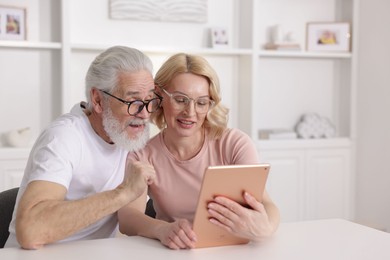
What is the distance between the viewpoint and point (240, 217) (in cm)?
188

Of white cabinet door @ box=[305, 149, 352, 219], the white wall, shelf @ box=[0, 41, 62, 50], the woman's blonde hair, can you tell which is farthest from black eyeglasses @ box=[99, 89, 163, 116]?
the white wall

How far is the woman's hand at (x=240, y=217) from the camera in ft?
6.11

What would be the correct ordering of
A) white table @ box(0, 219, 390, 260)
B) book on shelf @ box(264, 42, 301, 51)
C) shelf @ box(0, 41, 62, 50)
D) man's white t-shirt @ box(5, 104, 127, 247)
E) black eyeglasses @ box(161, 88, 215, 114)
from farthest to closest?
1. book on shelf @ box(264, 42, 301, 51)
2. shelf @ box(0, 41, 62, 50)
3. black eyeglasses @ box(161, 88, 215, 114)
4. man's white t-shirt @ box(5, 104, 127, 247)
5. white table @ box(0, 219, 390, 260)

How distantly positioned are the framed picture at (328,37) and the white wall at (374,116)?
4.5 inches

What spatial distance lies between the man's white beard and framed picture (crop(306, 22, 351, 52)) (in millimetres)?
2839

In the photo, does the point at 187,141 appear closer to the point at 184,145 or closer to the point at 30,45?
the point at 184,145

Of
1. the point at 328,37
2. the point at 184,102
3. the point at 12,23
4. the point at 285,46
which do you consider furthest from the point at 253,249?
the point at 328,37

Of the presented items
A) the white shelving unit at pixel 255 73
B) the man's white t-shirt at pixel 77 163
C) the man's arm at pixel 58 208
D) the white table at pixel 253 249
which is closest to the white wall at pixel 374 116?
the white shelving unit at pixel 255 73

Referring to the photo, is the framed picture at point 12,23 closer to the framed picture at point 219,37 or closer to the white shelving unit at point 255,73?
the white shelving unit at point 255,73

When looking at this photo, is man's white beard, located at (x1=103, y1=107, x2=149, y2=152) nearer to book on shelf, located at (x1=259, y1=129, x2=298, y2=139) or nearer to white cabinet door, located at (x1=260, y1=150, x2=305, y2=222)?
white cabinet door, located at (x1=260, y1=150, x2=305, y2=222)

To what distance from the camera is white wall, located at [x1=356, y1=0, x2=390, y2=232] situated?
4480mm

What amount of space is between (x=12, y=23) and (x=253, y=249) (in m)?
2.63

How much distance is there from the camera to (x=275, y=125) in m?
4.78

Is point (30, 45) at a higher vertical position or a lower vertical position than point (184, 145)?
higher
